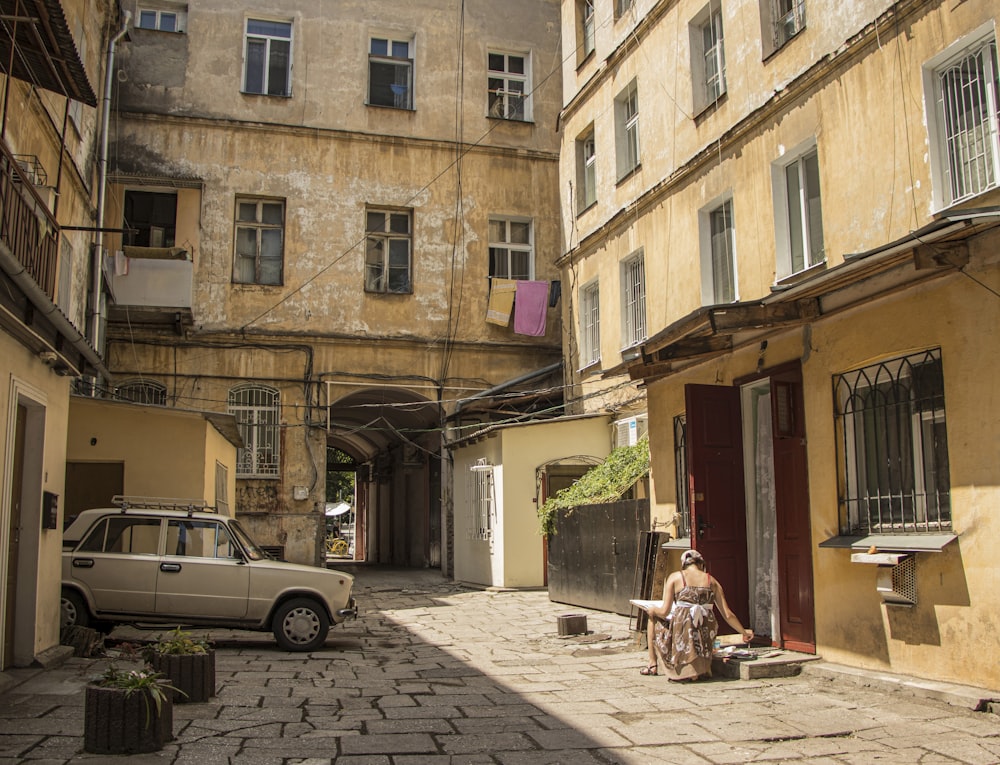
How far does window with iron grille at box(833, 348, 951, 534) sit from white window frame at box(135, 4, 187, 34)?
1925 centimetres

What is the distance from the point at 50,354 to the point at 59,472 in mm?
1526

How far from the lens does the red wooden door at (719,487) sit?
1049cm

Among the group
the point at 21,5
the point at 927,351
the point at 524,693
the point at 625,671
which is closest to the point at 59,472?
the point at 21,5

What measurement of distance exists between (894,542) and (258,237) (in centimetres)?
1731

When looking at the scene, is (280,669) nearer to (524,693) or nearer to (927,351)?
(524,693)

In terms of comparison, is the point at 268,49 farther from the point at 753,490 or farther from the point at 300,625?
the point at 753,490

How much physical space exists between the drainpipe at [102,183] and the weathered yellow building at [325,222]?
93 cm

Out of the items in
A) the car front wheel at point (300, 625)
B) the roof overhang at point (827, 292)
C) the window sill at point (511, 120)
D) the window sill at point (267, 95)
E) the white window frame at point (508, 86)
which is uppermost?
the white window frame at point (508, 86)

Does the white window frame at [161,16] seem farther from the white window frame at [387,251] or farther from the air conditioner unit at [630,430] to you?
the air conditioner unit at [630,430]

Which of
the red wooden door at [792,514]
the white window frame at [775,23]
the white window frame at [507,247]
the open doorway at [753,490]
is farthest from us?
the white window frame at [507,247]

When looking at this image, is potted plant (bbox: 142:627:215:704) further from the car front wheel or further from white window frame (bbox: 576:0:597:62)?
white window frame (bbox: 576:0:597:62)

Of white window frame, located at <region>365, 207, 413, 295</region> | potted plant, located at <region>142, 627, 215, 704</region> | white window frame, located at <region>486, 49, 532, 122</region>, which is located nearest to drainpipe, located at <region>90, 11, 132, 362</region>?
white window frame, located at <region>365, 207, 413, 295</region>

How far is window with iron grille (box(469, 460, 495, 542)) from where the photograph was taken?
65.3 feet

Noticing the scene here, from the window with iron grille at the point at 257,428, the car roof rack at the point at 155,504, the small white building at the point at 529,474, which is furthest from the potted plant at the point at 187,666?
the window with iron grille at the point at 257,428
